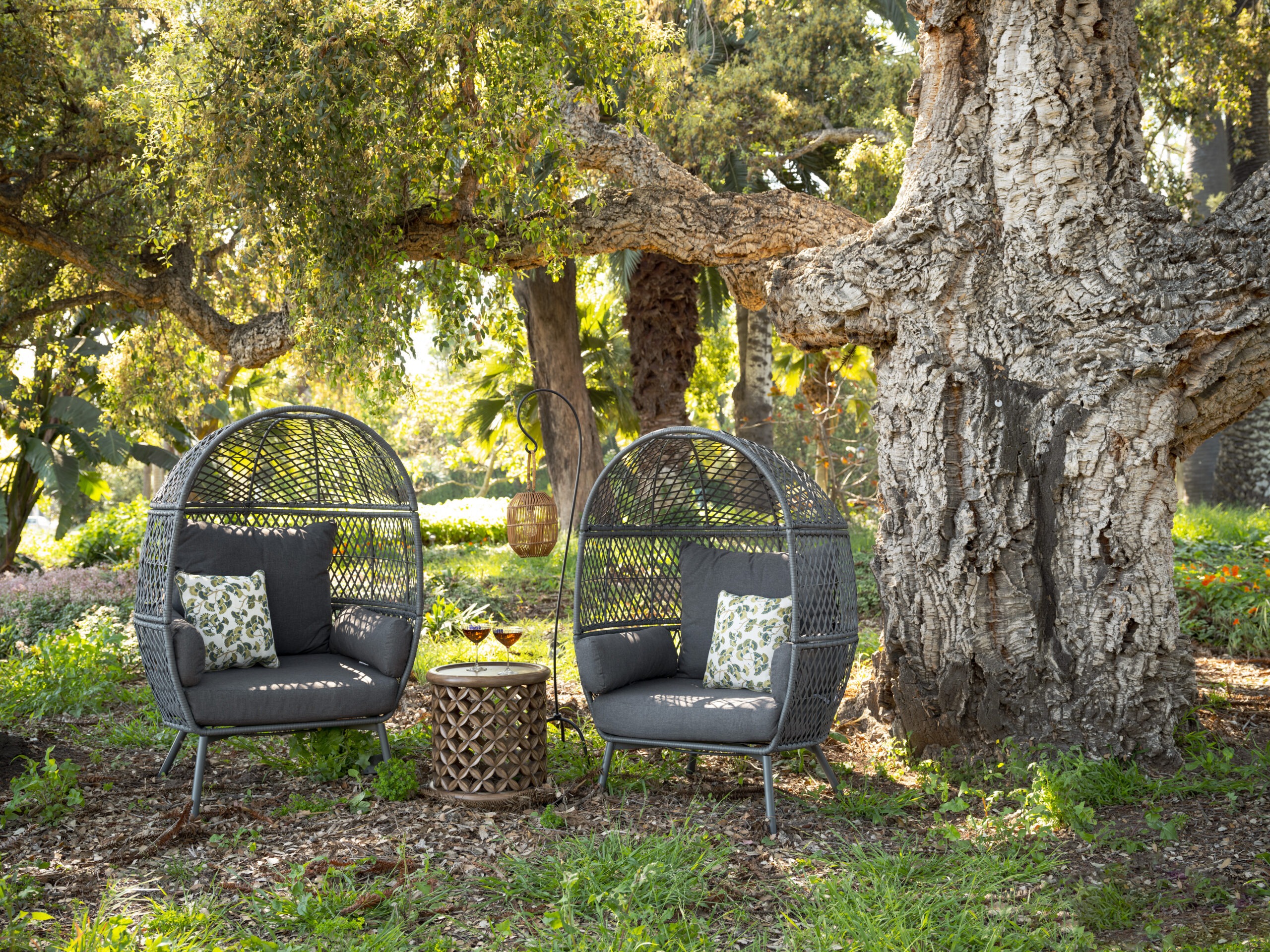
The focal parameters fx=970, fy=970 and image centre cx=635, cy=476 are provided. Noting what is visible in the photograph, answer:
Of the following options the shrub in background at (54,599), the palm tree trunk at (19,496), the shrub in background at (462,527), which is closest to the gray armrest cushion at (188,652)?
the shrub in background at (54,599)

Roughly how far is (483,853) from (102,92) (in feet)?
19.2

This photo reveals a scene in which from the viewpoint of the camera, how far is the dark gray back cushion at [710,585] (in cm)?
448

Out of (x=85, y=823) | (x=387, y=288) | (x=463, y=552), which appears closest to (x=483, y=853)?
(x=85, y=823)

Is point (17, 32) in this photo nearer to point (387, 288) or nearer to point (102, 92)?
point (102, 92)

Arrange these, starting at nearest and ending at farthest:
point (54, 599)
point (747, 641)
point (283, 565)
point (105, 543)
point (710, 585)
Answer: point (747, 641) → point (710, 585) → point (283, 565) → point (54, 599) → point (105, 543)

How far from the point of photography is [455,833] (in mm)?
3641

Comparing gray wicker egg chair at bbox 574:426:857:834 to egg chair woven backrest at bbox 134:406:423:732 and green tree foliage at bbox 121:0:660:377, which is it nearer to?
egg chair woven backrest at bbox 134:406:423:732

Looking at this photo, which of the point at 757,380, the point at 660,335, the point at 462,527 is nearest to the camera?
the point at 660,335

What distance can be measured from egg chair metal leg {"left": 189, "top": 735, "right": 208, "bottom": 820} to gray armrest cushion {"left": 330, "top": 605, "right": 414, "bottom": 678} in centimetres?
81

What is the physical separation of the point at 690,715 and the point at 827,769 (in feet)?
2.33

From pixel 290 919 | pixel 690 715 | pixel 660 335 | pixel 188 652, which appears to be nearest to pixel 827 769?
pixel 690 715

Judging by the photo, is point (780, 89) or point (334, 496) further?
point (780, 89)

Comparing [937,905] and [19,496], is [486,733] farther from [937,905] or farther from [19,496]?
[19,496]

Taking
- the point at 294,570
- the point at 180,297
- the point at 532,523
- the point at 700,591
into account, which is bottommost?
the point at 700,591
